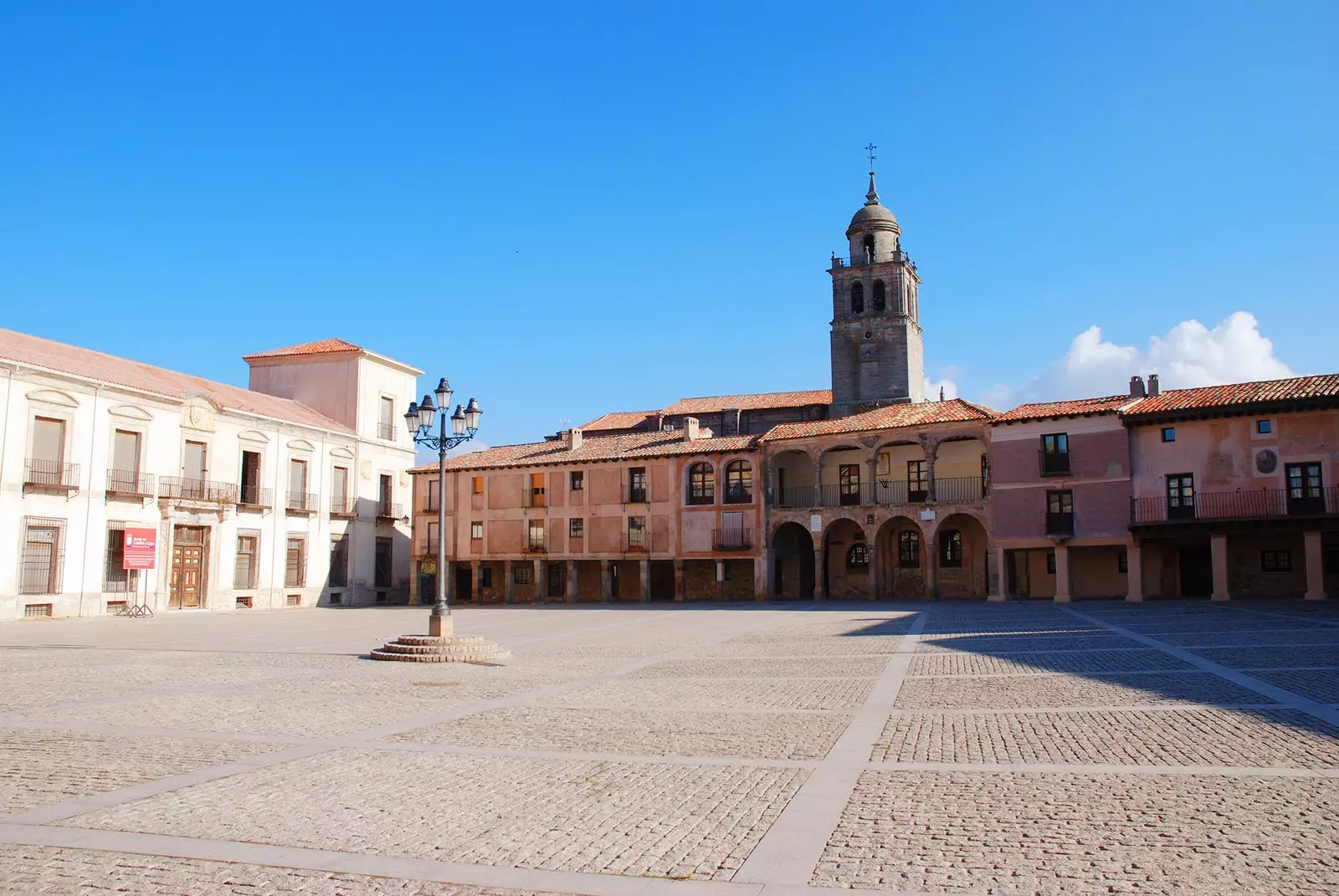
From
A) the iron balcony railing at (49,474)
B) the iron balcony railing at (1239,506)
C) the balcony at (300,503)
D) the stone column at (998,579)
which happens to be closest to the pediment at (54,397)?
the iron balcony railing at (49,474)

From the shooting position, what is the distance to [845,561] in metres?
44.5

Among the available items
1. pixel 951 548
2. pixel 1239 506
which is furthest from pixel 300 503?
pixel 1239 506

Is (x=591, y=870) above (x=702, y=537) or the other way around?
the other way around

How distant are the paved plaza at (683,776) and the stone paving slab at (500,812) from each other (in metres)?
0.03

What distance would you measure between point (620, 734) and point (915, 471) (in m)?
33.9

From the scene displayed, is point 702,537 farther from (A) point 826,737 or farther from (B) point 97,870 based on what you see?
(B) point 97,870

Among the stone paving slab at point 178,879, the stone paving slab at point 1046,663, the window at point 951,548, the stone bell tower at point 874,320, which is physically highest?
the stone bell tower at point 874,320

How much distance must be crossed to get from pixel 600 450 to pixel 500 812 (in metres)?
40.6

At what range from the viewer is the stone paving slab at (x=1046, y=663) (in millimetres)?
15039

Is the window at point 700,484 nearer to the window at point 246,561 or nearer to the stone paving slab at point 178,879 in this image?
the window at point 246,561

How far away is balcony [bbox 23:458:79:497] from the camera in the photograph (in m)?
32.6

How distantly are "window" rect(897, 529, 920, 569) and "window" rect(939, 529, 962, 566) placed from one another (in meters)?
1.22

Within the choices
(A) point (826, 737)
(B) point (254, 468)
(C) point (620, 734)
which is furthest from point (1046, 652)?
(B) point (254, 468)

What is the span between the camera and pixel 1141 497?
3478 centimetres
